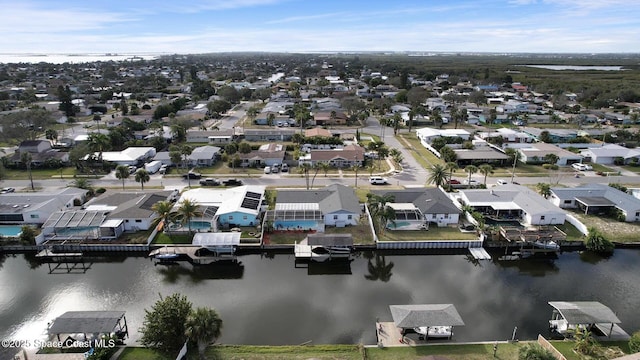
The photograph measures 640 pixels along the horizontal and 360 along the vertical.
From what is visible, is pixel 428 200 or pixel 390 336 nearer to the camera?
pixel 390 336

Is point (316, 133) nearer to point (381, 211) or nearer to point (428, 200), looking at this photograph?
point (428, 200)

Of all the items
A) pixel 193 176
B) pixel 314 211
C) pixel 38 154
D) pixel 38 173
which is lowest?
pixel 38 173

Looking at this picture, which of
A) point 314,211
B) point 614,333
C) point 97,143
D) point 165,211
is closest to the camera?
point 614,333

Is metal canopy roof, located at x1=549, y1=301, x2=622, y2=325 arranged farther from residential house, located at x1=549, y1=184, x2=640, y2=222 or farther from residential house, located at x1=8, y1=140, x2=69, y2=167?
residential house, located at x1=8, y1=140, x2=69, y2=167

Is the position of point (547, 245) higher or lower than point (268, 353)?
higher

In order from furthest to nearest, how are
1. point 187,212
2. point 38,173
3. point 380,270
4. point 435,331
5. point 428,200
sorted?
point 38,173 → point 428,200 → point 187,212 → point 380,270 → point 435,331

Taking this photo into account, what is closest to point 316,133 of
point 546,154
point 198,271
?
point 546,154

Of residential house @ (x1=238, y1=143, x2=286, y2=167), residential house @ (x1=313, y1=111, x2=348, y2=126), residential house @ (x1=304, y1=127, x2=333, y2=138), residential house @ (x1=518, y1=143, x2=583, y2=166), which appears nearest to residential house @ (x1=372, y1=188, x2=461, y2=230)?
residential house @ (x1=238, y1=143, x2=286, y2=167)

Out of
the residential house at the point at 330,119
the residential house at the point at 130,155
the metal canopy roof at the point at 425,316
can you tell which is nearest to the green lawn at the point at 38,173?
the residential house at the point at 130,155
